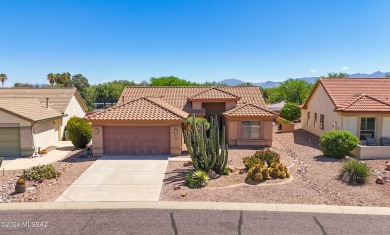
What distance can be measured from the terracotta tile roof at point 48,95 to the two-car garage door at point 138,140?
9554 mm

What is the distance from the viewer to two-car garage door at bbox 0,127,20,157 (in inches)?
783

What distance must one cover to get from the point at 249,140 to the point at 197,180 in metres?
10.9

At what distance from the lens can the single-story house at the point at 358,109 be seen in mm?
21891

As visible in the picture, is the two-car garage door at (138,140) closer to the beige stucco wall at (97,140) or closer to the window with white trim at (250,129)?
the beige stucco wall at (97,140)

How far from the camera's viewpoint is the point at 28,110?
2166 centimetres

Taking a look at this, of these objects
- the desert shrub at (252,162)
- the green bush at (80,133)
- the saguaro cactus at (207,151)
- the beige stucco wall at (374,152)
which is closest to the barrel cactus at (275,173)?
the desert shrub at (252,162)

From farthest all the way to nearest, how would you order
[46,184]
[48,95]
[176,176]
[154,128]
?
[48,95] → [154,128] → [176,176] → [46,184]

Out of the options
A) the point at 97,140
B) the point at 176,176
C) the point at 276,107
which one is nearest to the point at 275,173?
the point at 176,176

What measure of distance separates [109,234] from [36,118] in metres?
14.8

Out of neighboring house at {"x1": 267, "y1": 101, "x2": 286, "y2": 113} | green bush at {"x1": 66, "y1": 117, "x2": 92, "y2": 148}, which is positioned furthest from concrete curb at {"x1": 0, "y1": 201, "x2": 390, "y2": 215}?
neighboring house at {"x1": 267, "y1": 101, "x2": 286, "y2": 113}

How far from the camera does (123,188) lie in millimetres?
13281

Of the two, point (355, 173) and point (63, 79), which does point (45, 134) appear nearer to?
point (355, 173)

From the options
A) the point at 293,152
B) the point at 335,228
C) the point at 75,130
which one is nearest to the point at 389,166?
the point at 293,152

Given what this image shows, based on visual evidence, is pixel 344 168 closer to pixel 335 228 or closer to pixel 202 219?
pixel 335 228
